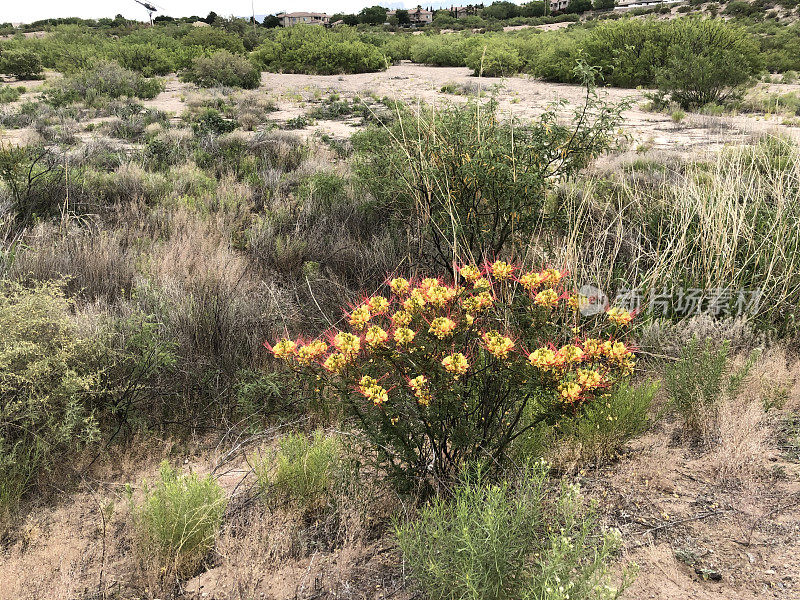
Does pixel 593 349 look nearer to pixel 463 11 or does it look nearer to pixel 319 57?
pixel 319 57

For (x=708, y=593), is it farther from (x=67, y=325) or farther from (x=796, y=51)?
(x=796, y=51)

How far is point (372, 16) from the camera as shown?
56.3 m

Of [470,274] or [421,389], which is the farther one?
[470,274]

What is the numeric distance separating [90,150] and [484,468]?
8957mm

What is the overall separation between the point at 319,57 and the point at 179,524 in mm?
23853

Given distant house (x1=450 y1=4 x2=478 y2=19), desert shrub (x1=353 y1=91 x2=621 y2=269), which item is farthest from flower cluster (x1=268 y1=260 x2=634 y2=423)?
distant house (x1=450 y1=4 x2=478 y2=19)

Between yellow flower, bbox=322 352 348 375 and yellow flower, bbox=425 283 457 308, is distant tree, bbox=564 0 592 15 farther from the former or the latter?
yellow flower, bbox=322 352 348 375

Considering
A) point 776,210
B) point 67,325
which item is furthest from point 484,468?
point 776,210

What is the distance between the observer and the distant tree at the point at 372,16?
185 ft

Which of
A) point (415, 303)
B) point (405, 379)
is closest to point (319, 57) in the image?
point (415, 303)

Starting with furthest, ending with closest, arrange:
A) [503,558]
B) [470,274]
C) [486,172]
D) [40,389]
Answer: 1. [486,172]
2. [40,389]
3. [470,274]
4. [503,558]

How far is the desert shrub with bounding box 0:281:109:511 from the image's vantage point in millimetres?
3016

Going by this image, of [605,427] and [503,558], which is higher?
[503,558]

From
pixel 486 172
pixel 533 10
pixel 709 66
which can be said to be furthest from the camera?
pixel 533 10
